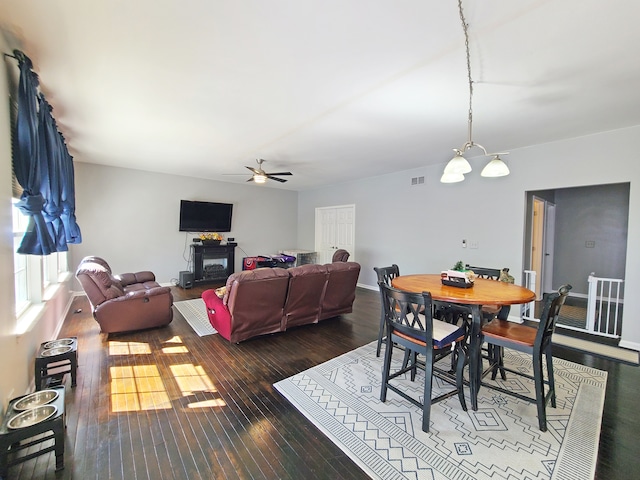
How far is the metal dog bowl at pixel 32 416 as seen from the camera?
166 cm

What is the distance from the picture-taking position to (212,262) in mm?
7441

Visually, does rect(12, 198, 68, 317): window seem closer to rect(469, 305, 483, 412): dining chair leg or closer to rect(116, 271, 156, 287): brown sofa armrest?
rect(116, 271, 156, 287): brown sofa armrest

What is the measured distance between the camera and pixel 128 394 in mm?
2490

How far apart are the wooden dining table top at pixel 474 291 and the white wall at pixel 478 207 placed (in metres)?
2.07

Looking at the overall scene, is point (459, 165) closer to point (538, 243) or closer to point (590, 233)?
point (538, 243)

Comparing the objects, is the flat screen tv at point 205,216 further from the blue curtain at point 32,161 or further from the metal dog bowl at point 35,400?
the metal dog bowl at point 35,400

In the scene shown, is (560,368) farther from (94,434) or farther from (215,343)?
(94,434)

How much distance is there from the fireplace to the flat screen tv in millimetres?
489

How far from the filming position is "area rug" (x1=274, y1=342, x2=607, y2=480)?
1772 mm

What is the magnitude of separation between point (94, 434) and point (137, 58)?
2833mm

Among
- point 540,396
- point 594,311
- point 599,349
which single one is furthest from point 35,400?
point 594,311

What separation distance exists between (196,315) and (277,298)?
6.26ft

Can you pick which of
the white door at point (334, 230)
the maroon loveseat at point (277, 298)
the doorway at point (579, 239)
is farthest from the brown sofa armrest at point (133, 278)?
the doorway at point (579, 239)

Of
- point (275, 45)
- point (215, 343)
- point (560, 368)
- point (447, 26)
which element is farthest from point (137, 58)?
point (560, 368)
